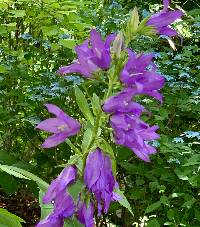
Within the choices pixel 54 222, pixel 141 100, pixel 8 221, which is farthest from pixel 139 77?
pixel 141 100

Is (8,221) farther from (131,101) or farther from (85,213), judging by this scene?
(131,101)

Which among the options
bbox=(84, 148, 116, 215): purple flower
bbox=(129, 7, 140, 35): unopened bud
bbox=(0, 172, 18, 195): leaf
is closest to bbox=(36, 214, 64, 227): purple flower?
bbox=(84, 148, 116, 215): purple flower

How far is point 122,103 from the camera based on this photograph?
1.10 metres

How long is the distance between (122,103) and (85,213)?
0.27m

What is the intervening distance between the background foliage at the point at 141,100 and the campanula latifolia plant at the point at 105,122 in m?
1.25

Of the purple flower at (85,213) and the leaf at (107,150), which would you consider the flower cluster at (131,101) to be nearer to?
the leaf at (107,150)

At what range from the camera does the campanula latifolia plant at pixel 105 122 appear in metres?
1.12

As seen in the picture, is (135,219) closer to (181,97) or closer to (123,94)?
(181,97)

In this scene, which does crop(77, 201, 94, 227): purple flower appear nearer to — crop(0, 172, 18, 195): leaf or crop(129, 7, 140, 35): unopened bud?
crop(129, 7, 140, 35): unopened bud

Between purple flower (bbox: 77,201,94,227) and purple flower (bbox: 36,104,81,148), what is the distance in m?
0.16

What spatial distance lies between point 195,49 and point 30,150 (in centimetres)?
163

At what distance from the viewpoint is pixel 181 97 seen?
10.2ft

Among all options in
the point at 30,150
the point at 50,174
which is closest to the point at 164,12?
the point at 50,174

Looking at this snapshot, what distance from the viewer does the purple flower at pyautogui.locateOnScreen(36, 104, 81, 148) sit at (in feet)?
3.92
